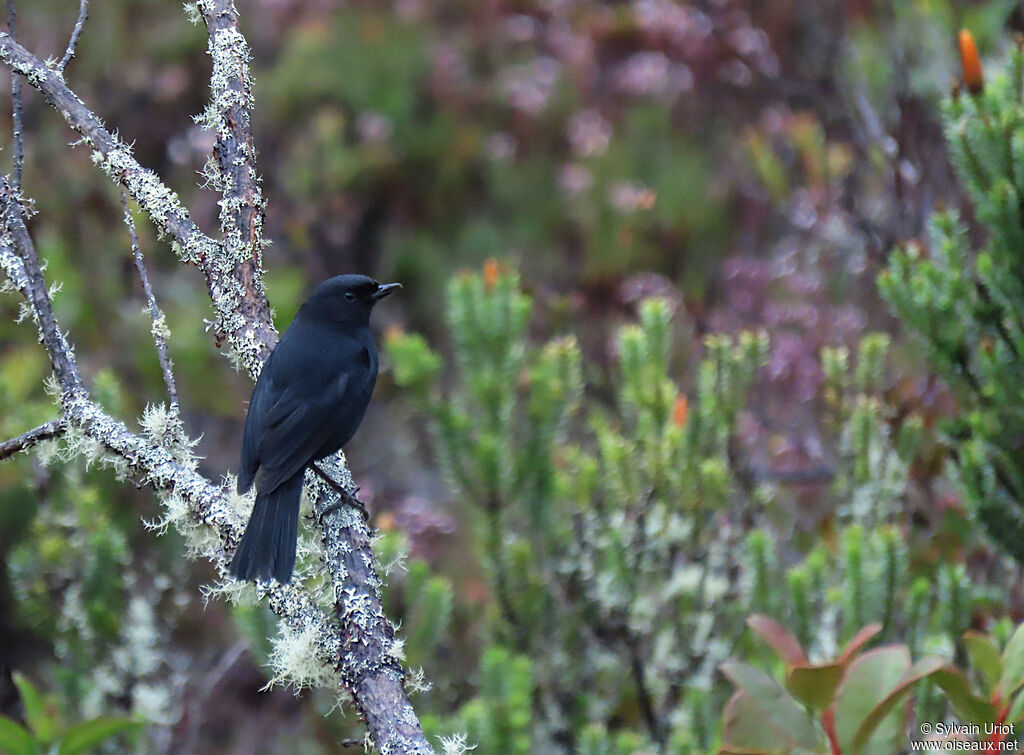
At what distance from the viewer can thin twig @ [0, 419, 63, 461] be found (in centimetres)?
188

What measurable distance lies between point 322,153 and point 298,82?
677 millimetres

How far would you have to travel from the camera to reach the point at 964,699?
168 centimetres

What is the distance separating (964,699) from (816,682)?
0.72 feet

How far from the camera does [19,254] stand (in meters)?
2.01

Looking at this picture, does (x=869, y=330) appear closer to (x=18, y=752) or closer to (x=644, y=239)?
(x=644, y=239)

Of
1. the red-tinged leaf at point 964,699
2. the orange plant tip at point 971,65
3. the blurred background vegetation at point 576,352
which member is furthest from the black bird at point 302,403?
the orange plant tip at point 971,65

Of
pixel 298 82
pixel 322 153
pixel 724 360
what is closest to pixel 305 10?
pixel 298 82

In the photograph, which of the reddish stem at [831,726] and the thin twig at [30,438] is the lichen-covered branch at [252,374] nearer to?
the thin twig at [30,438]

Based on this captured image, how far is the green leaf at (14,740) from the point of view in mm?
2211

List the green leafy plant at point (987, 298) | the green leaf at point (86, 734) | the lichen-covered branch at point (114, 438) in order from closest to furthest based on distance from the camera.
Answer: the lichen-covered branch at point (114, 438), the green leaf at point (86, 734), the green leafy plant at point (987, 298)

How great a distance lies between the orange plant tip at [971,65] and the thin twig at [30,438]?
7.10ft

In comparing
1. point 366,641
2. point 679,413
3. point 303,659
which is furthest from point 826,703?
point 679,413

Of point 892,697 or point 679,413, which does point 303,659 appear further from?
point 679,413

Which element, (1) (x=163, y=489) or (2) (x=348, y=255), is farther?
(2) (x=348, y=255)
